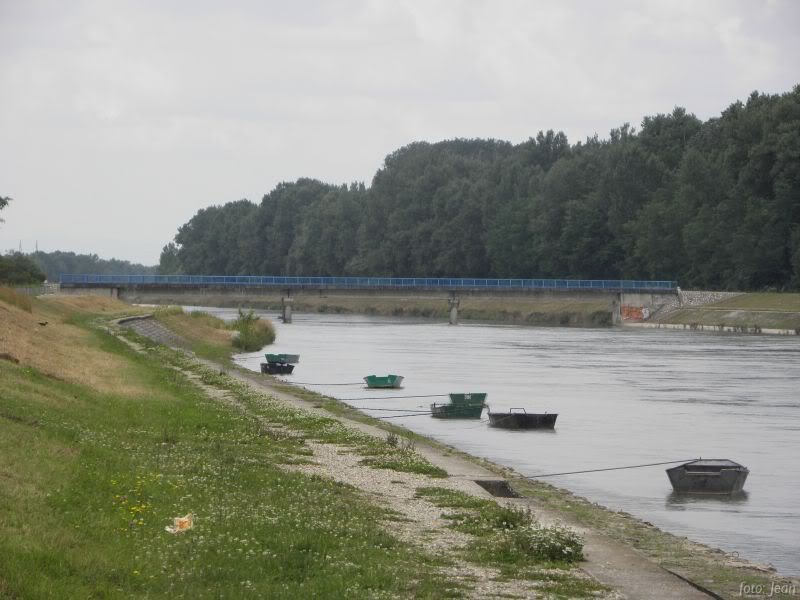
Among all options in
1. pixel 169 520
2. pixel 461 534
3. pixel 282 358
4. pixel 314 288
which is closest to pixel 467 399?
pixel 461 534

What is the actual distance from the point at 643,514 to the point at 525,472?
6679 mm

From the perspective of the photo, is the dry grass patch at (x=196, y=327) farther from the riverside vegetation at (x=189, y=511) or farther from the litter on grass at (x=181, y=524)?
the litter on grass at (x=181, y=524)

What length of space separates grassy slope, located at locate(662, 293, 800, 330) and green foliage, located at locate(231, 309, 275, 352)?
4660 centimetres

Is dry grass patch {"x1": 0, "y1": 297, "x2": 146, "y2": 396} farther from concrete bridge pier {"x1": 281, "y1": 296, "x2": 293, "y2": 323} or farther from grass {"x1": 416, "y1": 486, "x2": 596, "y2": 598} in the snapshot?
concrete bridge pier {"x1": 281, "y1": 296, "x2": 293, "y2": 323}

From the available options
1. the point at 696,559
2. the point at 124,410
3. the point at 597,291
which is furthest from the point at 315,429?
the point at 597,291

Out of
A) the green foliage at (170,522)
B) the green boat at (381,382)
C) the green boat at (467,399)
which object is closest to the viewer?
the green foliage at (170,522)

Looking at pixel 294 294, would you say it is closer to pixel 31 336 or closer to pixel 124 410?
pixel 31 336

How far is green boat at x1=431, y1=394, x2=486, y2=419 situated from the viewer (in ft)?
157

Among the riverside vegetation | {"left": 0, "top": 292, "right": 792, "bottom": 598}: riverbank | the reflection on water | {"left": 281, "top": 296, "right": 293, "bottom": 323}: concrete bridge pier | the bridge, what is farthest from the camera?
{"left": 281, "top": 296, "right": 293, "bottom": 323}: concrete bridge pier

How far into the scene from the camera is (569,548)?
18109 millimetres

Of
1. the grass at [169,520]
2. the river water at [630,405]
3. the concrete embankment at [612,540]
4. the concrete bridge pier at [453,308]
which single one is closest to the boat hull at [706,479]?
the river water at [630,405]

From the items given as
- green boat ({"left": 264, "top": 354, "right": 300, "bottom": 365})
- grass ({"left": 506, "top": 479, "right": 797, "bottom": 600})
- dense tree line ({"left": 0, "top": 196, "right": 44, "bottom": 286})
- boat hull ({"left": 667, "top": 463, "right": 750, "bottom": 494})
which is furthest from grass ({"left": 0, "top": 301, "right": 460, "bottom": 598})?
dense tree line ({"left": 0, "top": 196, "right": 44, "bottom": 286})

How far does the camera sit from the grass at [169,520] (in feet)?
47.9

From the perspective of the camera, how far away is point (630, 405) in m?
52.8
